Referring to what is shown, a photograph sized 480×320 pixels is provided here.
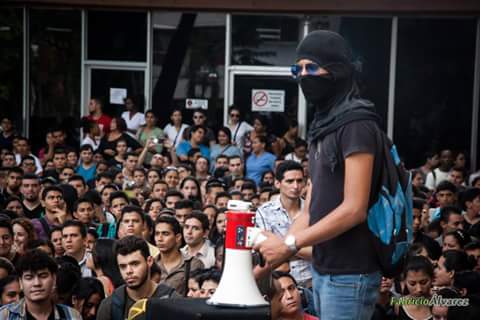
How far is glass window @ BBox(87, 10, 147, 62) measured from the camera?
1731 centimetres

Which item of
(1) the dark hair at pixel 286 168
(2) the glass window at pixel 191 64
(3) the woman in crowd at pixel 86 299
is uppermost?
(2) the glass window at pixel 191 64

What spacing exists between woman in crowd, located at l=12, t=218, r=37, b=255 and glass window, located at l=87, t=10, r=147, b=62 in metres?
8.57

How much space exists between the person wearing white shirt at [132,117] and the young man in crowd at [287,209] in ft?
25.0

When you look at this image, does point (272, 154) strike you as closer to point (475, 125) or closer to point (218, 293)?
point (475, 125)

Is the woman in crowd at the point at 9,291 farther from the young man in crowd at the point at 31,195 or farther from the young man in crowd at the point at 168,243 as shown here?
the young man in crowd at the point at 31,195

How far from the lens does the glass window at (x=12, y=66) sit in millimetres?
17203

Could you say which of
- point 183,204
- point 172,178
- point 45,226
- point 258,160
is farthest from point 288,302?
point 258,160

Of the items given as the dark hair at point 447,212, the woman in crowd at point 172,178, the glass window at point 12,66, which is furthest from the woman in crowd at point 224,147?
the dark hair at point 447,212

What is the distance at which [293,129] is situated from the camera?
638 inches

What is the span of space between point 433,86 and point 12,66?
7.50m

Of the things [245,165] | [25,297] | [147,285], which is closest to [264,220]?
[147,285]

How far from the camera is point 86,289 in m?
7.33

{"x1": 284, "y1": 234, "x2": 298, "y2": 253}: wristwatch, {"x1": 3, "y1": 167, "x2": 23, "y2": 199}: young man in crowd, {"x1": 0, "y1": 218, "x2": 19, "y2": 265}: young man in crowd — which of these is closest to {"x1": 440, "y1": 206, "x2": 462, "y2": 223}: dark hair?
{"x1": 0, "y1": 218, "x2": 19, "y2": 265}: young man in crowd

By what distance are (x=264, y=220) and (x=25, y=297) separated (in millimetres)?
2557
